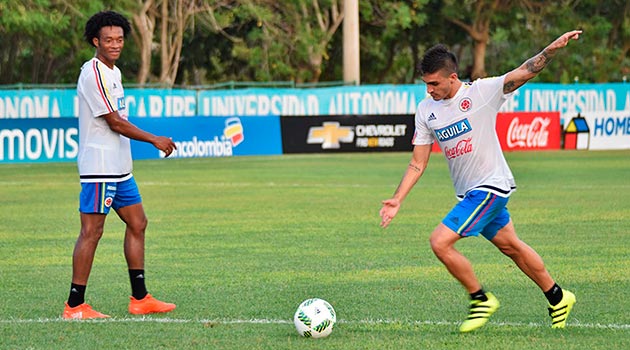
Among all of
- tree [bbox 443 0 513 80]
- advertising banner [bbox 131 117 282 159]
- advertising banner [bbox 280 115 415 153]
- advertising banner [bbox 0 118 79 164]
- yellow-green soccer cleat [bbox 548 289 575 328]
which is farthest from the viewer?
tree [bbox 443 0 513 80]

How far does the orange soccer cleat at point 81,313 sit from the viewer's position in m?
9.24

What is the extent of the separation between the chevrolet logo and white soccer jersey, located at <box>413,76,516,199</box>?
89.0 feet

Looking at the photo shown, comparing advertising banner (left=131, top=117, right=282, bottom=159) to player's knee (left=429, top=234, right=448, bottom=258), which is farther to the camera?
advertising banner (left=131, top=117, right=282, bottom=159)

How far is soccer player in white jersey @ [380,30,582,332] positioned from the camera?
8406 mm

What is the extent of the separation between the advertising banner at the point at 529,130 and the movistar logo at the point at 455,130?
28.2 metres

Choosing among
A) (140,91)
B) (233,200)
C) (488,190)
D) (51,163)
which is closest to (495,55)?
(140,91)

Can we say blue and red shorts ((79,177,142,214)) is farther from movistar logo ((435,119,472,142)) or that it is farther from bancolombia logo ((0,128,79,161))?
bancolombia logo ((0,128,79,161))

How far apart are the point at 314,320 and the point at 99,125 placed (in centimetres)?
226

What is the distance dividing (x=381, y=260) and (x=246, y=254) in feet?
4.88

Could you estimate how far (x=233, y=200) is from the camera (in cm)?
2064

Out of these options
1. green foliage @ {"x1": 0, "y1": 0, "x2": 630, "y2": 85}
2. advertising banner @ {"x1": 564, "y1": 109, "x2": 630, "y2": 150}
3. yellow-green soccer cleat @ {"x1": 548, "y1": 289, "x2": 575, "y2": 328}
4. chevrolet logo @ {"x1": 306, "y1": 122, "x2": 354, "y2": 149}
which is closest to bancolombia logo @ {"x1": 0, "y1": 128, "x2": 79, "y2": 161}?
chevrolet logo @ {"x1": 306, "y1": 122, "x2": 354, "y2": 149}

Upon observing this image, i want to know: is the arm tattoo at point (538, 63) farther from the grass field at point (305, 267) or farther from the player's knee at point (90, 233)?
the player's knee at point (90, 233)

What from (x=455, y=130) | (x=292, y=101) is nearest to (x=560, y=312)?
(x=455, y=130)

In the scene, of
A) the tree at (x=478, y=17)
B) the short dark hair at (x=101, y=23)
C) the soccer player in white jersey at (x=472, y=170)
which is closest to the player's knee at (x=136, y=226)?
the short dark hair at (x=101, y=23)
